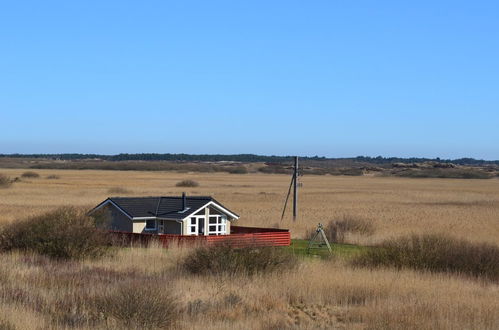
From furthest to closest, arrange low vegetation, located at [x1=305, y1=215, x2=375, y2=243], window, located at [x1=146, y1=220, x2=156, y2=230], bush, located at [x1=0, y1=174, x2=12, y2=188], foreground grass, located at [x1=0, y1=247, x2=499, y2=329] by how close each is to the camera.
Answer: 1. bush, located at [x1=0, y1=174, x2=12, y2=188]
2. low vegetation, located at [x1=305, y1=215, x2=375, y2=243]
3. window, located at [x1=146, y1=220, x2=156, y2=230]
4. foreground grass, located at [x1=0, y1=247, x2=499, y2=329]

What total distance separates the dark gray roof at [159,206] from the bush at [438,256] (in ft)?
28.9

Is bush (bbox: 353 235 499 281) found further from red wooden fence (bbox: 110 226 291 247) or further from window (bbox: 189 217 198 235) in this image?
window (bbox: 189 217 198 235)

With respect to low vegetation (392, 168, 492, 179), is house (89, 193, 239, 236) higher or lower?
higher

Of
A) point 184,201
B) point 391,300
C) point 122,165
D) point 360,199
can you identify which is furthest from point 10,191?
point 122,165

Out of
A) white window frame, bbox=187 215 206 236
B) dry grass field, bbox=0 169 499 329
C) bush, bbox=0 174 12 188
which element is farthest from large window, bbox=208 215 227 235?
bush, bbox=0 174 12 188

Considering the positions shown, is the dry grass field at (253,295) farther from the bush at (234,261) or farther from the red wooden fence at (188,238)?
the red wooden fence at (188,238)

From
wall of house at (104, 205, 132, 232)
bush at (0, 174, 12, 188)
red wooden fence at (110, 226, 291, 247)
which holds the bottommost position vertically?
bush at (0, 174, 12, 188)

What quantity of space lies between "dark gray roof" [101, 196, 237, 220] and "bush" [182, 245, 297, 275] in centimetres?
932

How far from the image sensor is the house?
31.2m

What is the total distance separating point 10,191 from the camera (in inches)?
2960

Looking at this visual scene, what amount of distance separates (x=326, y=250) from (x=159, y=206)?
6.98 meters

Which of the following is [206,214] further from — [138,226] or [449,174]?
[449,174]

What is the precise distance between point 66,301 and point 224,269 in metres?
5.55

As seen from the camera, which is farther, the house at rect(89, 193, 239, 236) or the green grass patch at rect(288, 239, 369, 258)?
the house at rect(89, 193, 239, 236)
